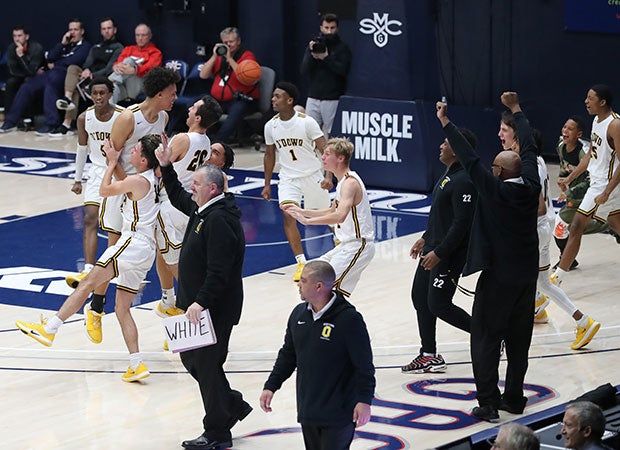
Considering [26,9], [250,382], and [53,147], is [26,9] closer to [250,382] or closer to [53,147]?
[53,147]

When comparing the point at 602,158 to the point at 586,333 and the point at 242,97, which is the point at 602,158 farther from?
the point at 242,97

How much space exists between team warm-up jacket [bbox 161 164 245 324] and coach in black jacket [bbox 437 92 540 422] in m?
1.51

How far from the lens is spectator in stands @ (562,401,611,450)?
6.44 m

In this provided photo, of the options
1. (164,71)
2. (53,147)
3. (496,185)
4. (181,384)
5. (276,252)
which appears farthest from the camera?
(53,147)

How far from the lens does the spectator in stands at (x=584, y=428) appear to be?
644cm

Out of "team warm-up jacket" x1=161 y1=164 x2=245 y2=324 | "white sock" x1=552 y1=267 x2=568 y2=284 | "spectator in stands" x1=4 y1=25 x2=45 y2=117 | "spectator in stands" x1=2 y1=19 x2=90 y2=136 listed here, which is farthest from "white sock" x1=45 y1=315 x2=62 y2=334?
"spectator in stands" x1=4 y1=25 x2=45 y2=117

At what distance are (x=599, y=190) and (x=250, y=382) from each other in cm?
421

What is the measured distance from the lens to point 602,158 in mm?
12297

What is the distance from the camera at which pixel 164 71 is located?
36.0ft

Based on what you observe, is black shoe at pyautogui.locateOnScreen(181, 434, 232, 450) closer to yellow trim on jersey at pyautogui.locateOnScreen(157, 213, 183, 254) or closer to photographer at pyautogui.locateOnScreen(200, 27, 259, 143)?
yellow trim on jersey at pyautogui.locateOnScreen(157, 213, 183, 254)

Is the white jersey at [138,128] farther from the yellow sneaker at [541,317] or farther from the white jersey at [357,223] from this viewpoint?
the yellow sneaker at [541,317]

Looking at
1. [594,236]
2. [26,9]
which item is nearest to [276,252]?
[594,236]

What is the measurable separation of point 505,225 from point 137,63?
528 inches

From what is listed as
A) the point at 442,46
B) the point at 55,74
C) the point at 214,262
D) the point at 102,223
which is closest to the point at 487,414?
the point at 214,262
